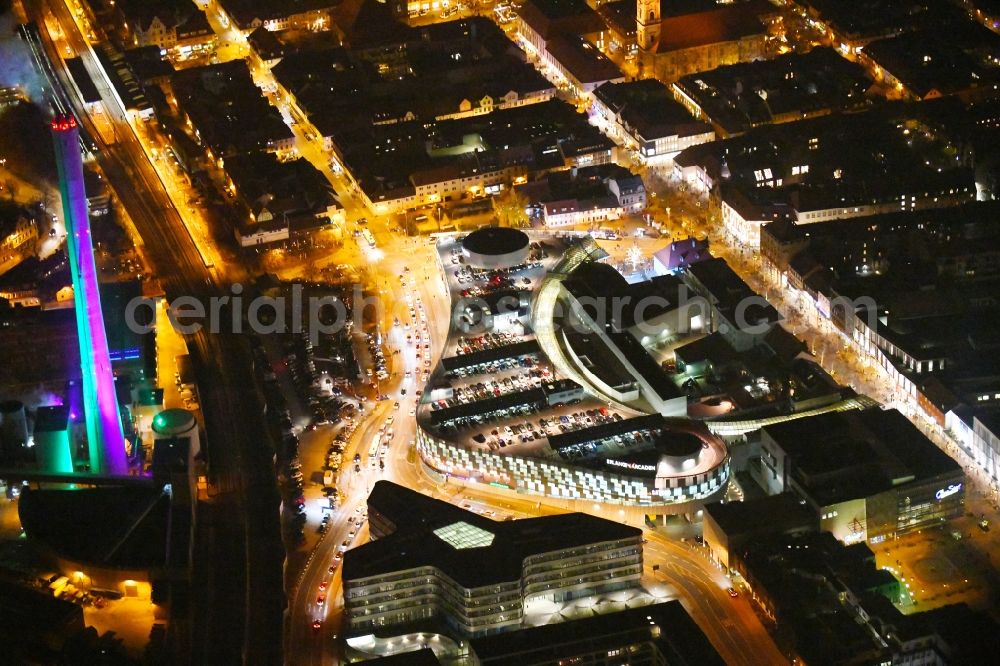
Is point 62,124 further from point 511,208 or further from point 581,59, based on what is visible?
point 581,59

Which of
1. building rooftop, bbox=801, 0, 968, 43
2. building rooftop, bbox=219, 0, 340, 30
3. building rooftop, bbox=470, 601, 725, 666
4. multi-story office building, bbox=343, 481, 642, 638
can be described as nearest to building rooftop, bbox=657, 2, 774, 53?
building rooftop, bbox=801, 0, 968, 43

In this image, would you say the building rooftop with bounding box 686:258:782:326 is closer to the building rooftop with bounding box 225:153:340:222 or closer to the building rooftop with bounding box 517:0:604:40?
the building rooftop with bounding box 225:153:340:222

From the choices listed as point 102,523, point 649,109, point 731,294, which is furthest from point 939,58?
point 102,523

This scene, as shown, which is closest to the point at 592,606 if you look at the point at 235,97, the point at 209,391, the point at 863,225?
the point at 209,391

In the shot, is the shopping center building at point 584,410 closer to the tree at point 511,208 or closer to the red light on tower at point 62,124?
the tree at point 511,208

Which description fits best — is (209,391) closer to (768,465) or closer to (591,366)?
(591,366)

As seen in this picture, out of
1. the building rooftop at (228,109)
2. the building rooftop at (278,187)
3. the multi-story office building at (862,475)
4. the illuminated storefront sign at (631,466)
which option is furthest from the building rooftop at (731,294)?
the building rooftop at (228,109)
